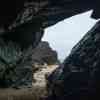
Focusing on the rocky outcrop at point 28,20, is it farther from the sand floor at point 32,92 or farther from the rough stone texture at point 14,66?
the sand floor at point 32,92

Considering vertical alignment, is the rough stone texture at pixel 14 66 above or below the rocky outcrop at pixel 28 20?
below

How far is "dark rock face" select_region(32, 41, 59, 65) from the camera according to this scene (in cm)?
1888

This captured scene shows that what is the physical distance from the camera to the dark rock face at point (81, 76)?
2.96 meters

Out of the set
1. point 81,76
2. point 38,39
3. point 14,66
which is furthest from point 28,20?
point 81,76

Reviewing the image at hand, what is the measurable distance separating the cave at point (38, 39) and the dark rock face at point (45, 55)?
4.54 m

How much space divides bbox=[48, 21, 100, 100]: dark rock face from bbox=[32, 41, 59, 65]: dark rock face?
14.5m

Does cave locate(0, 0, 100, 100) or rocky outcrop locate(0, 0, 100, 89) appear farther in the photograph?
rocky outcrop locate(0, 0, 100, 89)

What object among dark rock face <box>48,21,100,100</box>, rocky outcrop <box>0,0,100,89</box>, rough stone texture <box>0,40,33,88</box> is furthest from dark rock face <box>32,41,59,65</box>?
dark rock face <box>48,21,100,100</box>

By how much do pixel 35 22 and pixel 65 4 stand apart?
357 centimetres

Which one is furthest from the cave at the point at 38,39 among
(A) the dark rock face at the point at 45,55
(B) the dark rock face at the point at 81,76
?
(A) the dark rock face at the point at 45,55

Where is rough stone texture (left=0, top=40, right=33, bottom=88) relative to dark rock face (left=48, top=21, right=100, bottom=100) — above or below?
below

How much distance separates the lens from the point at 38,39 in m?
13.6

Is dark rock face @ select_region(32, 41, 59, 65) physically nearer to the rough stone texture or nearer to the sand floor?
the sand floor

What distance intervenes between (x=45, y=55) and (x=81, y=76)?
54.0 feet
